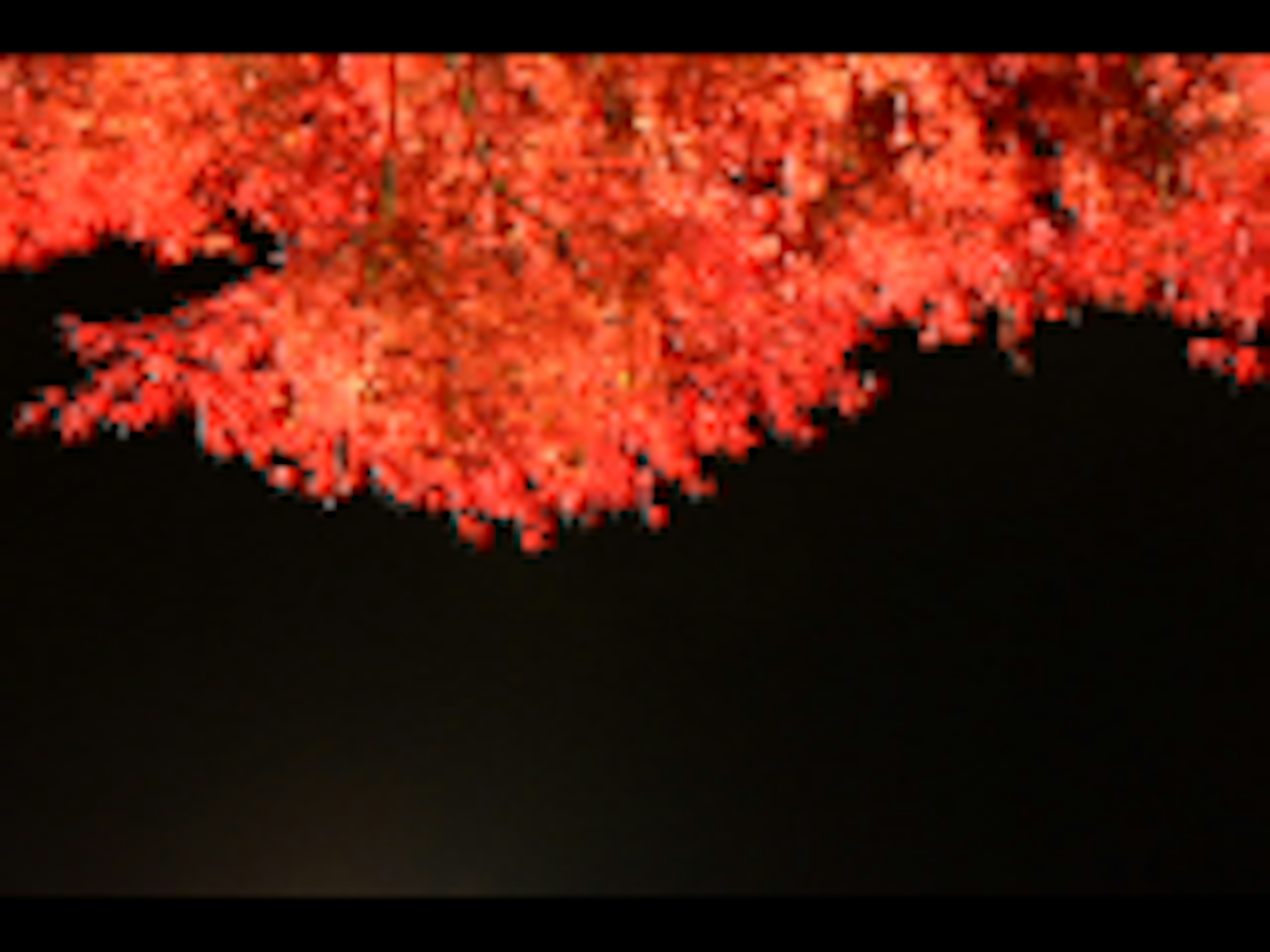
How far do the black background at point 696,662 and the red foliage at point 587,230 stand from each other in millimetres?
466

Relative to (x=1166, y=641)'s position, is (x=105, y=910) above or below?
below

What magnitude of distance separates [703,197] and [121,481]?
537 centimetres

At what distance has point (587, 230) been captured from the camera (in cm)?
1121

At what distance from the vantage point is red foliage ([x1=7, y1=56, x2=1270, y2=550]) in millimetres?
10922

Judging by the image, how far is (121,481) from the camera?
500 inches

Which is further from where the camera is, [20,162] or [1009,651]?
[1009,651]

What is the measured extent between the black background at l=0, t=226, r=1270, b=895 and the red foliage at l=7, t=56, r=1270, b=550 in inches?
18.3

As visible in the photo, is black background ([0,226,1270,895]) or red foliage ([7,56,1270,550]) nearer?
red foliage ([7,56,1270,550])

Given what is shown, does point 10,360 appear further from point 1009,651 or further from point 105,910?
point 1009,651

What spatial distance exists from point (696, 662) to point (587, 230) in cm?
374

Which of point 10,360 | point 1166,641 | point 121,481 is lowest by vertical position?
point 1166,641

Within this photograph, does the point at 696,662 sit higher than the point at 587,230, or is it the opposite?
the point at 587,230

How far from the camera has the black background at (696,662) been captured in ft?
38.0
